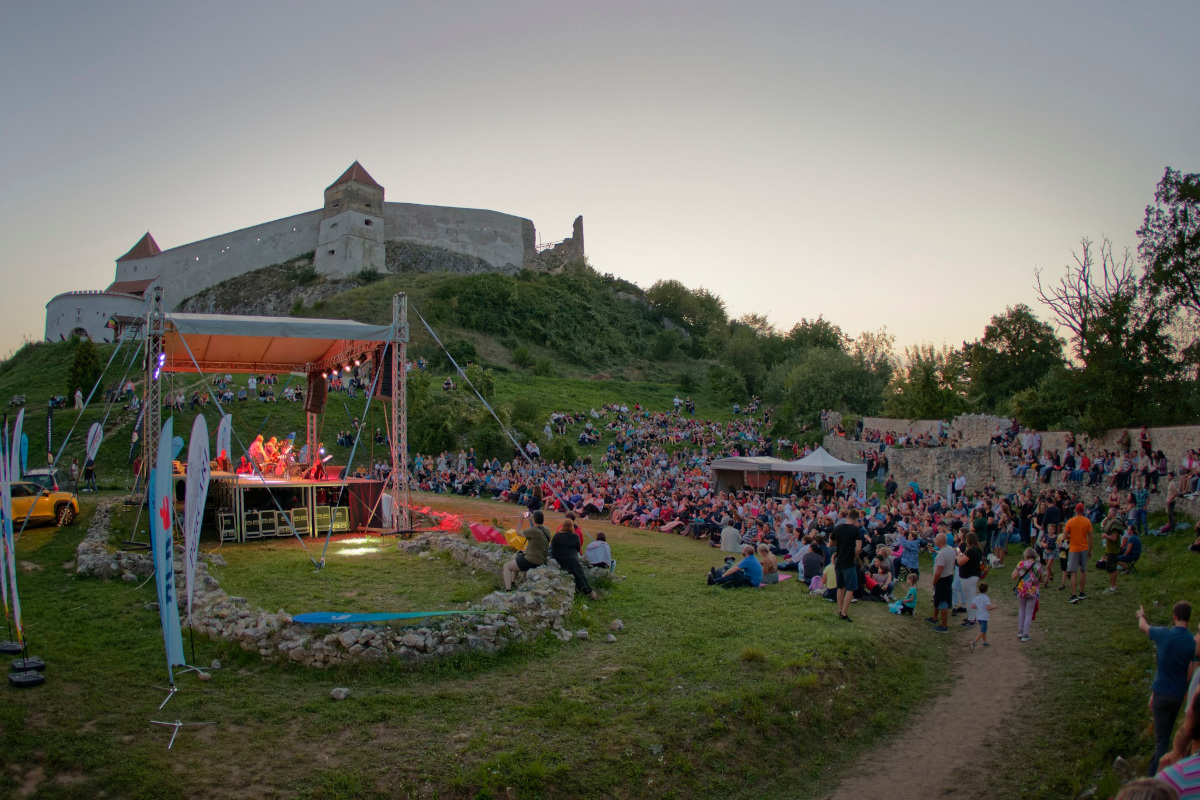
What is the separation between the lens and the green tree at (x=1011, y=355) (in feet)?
152

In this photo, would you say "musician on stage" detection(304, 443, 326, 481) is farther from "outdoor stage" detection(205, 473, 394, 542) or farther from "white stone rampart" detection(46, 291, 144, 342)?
"white stone rampart" detection(46, 291, 144, 342)

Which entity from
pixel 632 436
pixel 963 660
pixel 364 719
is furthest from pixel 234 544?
pixel 632 436

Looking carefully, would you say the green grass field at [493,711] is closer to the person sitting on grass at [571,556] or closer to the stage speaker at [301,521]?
the person sitting on grass at [571,556]

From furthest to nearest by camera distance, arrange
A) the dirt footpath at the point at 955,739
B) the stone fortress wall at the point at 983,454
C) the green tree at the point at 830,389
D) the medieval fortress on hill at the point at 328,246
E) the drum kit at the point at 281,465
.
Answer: the medieval fortress on hill at the point at 328,246 → the green tree at the point at 830,389 → the drum kit at the point at 281,465 → the stone fortress wall at the point at 983,454 → the dirt footpath at the point at 955,739

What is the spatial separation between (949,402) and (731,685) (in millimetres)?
33210

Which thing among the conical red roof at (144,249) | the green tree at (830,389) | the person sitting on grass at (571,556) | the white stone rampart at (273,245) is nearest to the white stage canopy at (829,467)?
the person sitting on grass at (571,556)

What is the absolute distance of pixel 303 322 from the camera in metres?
15.9

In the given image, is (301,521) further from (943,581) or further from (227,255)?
(227,255)

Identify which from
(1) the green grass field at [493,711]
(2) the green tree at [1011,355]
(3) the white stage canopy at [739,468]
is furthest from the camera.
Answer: (2) the green tree at [1011,355]

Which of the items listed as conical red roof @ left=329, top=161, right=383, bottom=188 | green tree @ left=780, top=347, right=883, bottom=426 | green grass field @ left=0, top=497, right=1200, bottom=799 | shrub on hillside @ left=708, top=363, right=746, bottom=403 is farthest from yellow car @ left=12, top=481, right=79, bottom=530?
conical red roof @ left=329, top=161, right=383, bottom=188

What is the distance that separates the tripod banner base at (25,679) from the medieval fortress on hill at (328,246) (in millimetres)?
65154

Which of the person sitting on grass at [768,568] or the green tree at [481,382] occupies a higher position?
the green tree at [481,382]

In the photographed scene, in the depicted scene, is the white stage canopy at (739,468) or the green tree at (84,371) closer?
the white stage canopy at (739,468)

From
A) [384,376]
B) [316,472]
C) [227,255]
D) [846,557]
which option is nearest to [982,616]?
[846,557]
